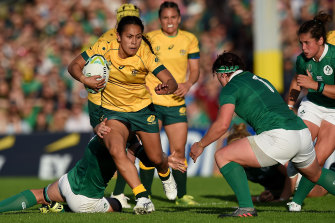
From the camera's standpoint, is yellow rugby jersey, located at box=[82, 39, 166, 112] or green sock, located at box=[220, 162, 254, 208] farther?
yellow rugby jersey, located at box=[82, 39, 166, 112]

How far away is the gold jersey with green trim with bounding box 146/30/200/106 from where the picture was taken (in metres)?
10.0

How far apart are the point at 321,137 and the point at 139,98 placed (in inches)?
95.6

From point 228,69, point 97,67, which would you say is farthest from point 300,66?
point 97,67

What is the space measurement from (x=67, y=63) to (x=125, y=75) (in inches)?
422

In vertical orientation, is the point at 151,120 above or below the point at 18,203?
above

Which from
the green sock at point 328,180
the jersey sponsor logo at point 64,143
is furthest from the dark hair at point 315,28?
the jersey sponsor logo at point 64,143

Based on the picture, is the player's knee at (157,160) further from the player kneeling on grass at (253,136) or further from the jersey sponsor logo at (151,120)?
the player kneeling on grass at (253,136)

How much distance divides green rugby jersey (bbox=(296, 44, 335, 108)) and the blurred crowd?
6641 millimetres

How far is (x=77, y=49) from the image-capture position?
744 inches

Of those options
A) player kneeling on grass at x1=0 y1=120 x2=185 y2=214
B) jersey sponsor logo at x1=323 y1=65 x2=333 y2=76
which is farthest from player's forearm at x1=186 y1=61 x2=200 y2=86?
player kneeling on grass at x1=0 y1=120 x2=185 y2=214

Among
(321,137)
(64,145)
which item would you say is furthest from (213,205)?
(64,145)

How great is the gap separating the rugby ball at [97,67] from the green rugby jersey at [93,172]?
0.76 metres

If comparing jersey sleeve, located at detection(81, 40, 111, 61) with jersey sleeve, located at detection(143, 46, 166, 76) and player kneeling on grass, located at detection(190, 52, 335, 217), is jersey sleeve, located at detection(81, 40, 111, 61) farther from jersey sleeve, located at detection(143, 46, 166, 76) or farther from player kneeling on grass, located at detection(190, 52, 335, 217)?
player kneeling on grass, located at detection(190, 52, 335, 217)

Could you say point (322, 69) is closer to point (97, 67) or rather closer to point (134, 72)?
point (134, 72)
